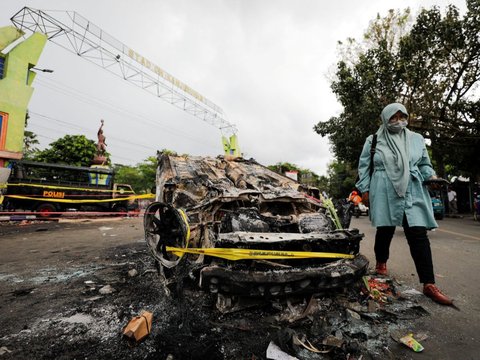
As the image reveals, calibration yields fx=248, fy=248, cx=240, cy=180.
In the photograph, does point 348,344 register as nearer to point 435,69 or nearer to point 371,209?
point 371,209

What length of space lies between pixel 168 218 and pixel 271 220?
114cm

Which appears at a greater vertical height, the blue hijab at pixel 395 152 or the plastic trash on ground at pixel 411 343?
the blue hijab at pixel 395 152

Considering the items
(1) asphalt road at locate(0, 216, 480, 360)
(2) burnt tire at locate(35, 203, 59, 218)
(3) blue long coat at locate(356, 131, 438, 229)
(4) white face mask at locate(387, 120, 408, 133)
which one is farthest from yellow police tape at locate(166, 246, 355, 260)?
(2) burnt tire at locate(35, 203, 59, 218)

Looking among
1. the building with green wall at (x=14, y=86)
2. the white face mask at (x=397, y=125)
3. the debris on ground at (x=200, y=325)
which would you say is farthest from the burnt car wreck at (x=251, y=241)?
the building with green wall at (x=14, y=86)

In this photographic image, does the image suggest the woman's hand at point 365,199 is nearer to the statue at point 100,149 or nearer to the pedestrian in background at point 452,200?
the statue at point 100,149

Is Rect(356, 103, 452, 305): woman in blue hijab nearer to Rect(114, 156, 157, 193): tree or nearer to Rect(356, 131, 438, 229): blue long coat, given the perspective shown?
Rect(356, 131, 438, 229): blue long coat

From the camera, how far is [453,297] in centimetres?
243

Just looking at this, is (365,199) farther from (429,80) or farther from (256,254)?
(429,80)

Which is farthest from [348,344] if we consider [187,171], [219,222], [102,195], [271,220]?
[102,195]

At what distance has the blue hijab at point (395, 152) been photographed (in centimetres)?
257

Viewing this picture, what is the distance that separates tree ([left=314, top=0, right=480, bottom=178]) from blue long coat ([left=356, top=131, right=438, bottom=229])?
29.2ft

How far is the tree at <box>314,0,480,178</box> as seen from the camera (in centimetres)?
931

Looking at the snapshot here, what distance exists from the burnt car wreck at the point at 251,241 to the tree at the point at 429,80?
9.38 m

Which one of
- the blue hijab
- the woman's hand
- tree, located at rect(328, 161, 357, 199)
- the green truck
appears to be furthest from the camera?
tree, located at rect(328, 161, 357, 199)
